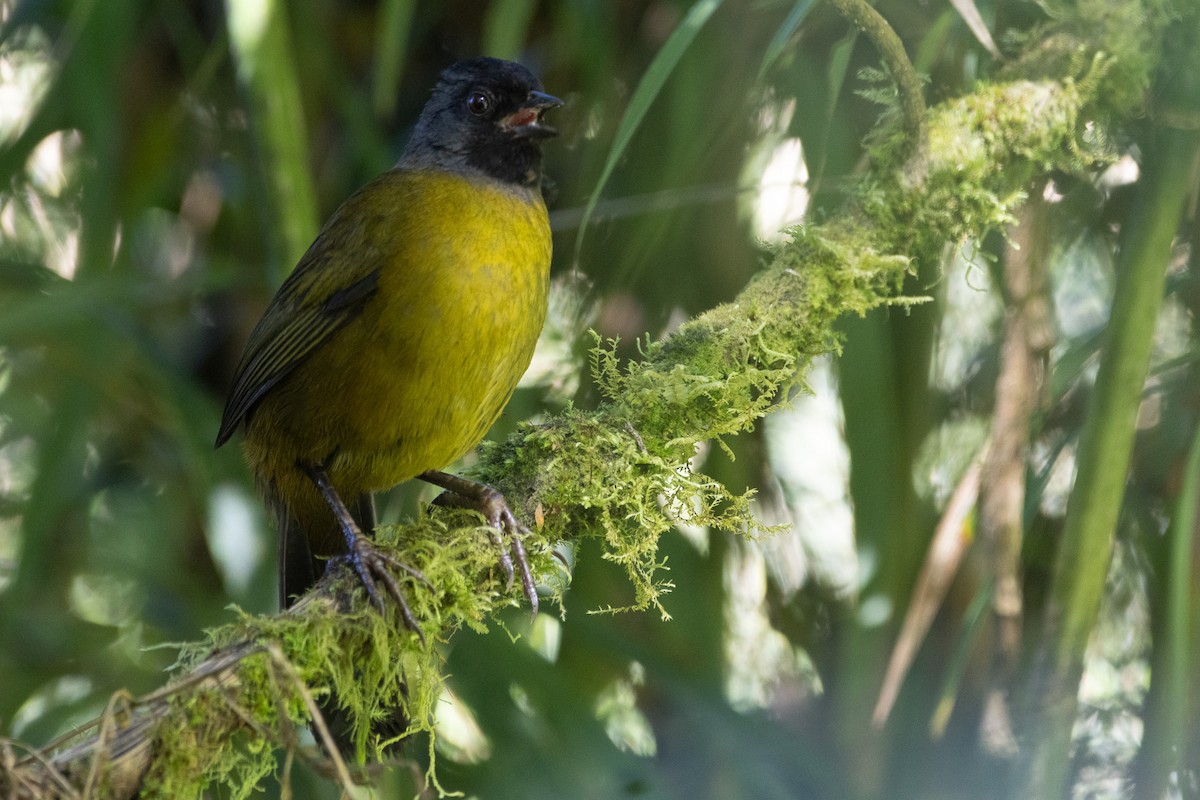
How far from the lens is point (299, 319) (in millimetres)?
2861

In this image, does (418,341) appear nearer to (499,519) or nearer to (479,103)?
(499,519)

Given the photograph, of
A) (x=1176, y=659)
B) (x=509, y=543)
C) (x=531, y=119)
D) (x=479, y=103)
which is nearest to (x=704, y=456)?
(x=531, y=119)

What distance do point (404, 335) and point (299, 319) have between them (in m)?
0.39

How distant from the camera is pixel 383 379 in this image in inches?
104

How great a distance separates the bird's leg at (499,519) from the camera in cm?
220

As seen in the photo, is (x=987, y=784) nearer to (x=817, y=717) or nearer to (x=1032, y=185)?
(x=817, y=717)

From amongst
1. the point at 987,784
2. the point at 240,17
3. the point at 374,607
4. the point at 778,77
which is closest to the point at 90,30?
the point at 240,17

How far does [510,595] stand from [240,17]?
157cm

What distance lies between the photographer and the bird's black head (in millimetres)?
3078

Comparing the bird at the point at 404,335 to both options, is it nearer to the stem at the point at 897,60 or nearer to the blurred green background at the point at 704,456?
the blurred green background at the point at 704,456

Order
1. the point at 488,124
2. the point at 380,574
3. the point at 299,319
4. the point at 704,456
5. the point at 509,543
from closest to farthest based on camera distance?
1. the point at 380,574
2. the point at 509,543
3. the point at 299,319
4. the point at 488,124
5. the point at 704,456

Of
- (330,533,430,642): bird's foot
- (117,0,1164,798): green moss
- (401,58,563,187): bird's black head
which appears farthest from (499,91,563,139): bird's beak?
(330,533,430,642): bird's foot

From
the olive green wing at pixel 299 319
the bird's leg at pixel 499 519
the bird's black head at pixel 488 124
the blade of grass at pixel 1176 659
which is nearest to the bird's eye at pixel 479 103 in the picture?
the bird's black head at pixel 488 124

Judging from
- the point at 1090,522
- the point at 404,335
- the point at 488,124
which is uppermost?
the point at 488,124
